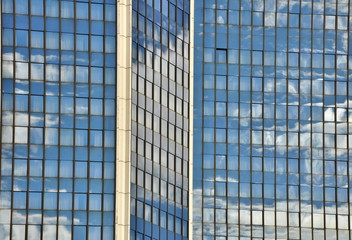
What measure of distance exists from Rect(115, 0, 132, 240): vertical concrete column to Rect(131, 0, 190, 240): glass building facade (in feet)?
2.73

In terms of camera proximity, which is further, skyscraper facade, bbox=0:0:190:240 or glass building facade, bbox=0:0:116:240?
skyscraper facade, bbox=0:0:190:240

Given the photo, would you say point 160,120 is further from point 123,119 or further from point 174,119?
point 123,119

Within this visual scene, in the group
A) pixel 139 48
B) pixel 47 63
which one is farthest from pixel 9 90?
pixel 139 48

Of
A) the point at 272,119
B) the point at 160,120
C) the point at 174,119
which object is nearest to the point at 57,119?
the point at 160,120

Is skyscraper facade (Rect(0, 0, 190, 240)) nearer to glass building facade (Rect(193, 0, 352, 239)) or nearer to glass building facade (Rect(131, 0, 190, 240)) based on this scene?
glass building facade (Rect(131, 0, 190, 240))

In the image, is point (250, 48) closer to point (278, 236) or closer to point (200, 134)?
point (200, 134)

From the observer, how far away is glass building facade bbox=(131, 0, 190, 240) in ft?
428

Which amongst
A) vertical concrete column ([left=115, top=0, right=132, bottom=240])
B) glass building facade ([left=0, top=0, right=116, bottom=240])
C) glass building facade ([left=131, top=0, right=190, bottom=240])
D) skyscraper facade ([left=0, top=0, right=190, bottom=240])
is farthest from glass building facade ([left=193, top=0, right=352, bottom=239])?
glass building facade ([left=0, top=0, right=116, bottom=240])

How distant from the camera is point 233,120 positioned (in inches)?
6186

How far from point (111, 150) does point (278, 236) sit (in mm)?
32082

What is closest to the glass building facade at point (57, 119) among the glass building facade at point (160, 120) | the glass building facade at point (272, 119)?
the glass building facade at point (160, 120)

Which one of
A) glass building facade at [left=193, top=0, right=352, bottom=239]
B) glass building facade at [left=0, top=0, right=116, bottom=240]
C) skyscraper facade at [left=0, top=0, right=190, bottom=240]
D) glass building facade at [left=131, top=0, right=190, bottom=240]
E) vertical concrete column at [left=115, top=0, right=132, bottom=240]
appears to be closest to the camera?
glass building facade at [left=0, top=0, right=116, bottom=240]

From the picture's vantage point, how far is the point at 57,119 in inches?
5049

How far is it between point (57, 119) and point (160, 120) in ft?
34.1
